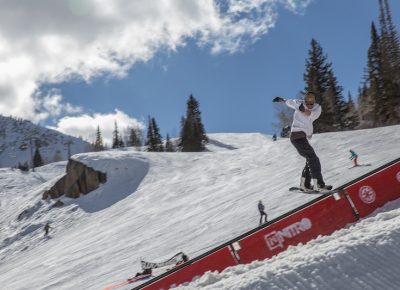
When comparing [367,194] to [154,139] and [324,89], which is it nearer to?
[324,89]

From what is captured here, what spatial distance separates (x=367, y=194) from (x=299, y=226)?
41.0 inches

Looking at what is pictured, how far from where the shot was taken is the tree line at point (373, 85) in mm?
42094

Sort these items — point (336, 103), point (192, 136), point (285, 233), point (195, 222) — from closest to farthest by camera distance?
1. point (285, 233)
2. point (195, 222)
3. point (336, 103)
4. point (192, 136)

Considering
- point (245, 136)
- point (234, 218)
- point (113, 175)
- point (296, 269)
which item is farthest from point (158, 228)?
point (245, 136)

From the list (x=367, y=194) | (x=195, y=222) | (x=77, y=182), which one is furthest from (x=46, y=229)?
(x=367, y=194)

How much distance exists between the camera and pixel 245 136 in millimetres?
109062

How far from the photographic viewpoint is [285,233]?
5145 mm

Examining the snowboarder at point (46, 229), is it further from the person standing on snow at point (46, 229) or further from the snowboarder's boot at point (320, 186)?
the snowboarder's boot at point (320, 186)

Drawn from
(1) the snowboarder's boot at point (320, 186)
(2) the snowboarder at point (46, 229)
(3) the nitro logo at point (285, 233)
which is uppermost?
(2) the snowboarder at point (46, 229)

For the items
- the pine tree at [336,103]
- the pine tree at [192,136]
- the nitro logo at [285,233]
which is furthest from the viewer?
the pine tree at [192,136]

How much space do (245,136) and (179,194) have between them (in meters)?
81.4

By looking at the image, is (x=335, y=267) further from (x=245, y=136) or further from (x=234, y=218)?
(x=245, y=136)

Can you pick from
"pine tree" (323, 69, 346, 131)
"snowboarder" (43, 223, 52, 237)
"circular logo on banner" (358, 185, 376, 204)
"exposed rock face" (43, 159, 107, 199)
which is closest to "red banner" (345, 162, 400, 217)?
"circular logo on banner" (358, 185, 376, 204)

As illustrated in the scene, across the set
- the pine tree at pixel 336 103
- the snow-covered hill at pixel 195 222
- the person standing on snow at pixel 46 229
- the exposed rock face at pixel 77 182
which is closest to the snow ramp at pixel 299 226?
the snow-covered hill at pixel 195 222
